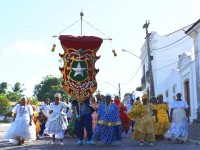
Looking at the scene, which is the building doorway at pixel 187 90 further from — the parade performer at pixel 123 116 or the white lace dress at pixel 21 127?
the white lace dress at pixel 21 127

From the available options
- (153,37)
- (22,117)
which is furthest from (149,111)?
(153,37)

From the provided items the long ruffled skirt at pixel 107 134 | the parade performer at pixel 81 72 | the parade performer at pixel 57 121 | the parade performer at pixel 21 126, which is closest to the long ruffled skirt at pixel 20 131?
the parade performer at pixel 21 126

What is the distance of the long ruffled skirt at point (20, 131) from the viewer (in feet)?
43.5

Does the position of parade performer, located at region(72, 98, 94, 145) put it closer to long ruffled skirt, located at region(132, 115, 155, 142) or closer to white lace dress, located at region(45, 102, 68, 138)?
white lace dress, located at region(45, 102, 68, 138)

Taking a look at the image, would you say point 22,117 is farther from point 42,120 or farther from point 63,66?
point 42,120

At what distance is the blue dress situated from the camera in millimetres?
12586

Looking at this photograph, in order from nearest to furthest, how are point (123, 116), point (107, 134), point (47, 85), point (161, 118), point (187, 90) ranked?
1. point (107, 134)
2. point (161, 118)
3. point (123, 116)
4. point (187, 90)
5. point (47, 85)

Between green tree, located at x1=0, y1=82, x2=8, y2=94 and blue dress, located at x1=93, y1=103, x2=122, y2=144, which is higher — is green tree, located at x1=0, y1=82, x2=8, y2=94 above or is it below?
above

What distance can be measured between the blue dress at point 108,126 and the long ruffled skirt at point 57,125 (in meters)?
1.12

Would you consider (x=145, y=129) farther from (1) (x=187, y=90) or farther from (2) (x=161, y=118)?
(1) (x=187, y=90)

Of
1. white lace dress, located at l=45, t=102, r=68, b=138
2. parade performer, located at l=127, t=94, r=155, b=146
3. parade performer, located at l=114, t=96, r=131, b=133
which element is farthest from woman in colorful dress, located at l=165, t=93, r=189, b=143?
parade performer, located at l=114, t=96, r=131, b=133

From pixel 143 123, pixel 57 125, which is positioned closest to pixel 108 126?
pixel 143 123

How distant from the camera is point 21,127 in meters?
13.3

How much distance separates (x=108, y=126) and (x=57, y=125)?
167 centimetres
